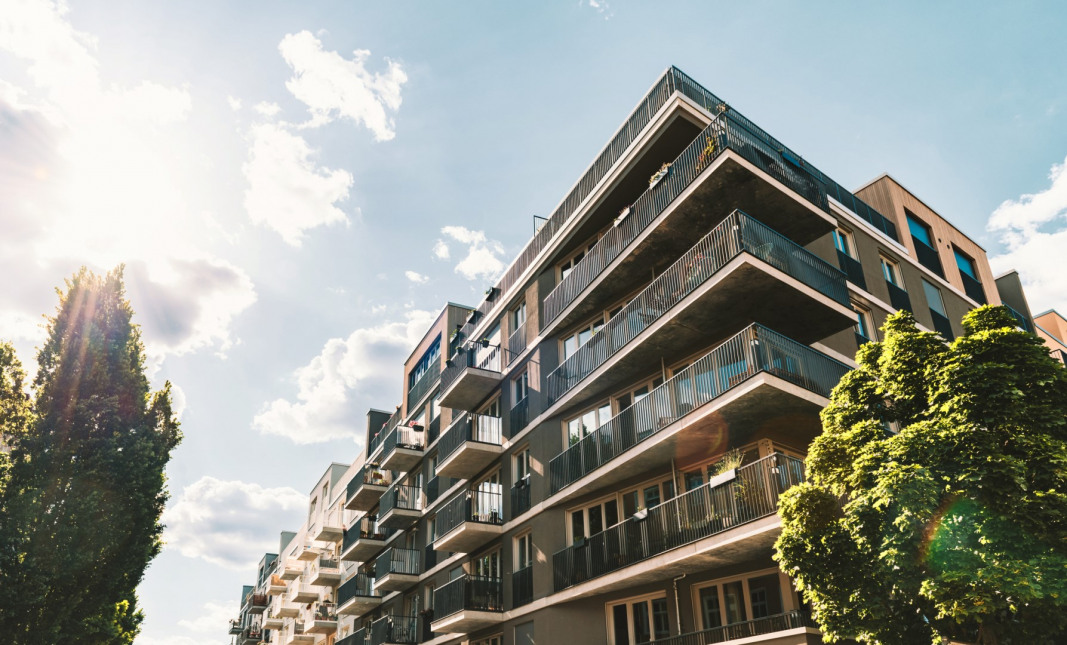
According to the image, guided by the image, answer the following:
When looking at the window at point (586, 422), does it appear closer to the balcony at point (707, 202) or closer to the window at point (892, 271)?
the balcony at point (707, 202)

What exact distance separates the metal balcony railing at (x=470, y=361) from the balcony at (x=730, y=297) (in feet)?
26.8

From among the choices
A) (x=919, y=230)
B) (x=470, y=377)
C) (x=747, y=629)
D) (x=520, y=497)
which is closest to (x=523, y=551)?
(x=520, y=497)

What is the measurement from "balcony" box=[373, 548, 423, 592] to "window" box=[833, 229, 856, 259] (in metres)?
20.1

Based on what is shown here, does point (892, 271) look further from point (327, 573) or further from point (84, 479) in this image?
point (327, 573)

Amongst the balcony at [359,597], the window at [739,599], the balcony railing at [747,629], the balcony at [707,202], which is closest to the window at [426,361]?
the balcony at [359,597]

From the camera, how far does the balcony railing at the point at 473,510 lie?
24.2 metres

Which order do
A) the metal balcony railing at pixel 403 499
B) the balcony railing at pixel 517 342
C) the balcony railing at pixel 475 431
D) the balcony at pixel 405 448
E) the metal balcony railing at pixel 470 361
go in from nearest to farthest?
the balcony railing at pixel 475 431, the balcony railing at pixel 517 342, the metal balcony railing at pixel 470 361, the metal balcony railing at pixel 403 499, the balcony at pixel 405 448

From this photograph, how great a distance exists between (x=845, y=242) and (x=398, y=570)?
20967 mm

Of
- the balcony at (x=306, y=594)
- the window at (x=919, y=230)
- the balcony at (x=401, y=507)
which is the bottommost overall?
the balcony at (x=306, y=594)

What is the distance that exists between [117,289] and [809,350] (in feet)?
75.8

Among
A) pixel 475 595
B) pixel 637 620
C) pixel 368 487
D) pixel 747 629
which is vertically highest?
pixel 368 487

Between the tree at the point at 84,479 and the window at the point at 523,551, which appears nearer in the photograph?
the tree at the point at 84,479

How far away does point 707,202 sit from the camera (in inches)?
711

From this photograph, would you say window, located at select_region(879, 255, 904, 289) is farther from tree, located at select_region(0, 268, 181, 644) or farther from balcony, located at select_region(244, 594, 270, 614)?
balcony, located at select_region(244, 594, 270, 614)
